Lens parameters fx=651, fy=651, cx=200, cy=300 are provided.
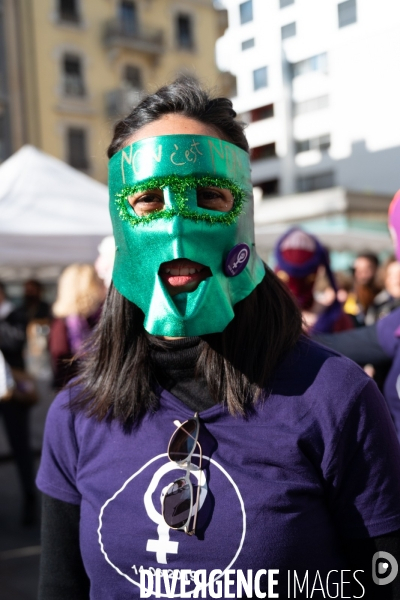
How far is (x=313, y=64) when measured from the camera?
1.18 meters

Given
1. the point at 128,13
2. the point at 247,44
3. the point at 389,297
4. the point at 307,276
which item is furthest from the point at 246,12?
the point at 128,13

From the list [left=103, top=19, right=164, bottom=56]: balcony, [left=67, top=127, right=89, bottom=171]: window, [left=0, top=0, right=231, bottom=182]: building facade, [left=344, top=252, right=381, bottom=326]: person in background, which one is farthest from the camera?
[left=67, top=127, right=89, bottom=171]: window

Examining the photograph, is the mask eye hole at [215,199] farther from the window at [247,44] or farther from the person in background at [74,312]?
the person in background at [74,312]

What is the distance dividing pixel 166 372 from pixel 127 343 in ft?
0.42

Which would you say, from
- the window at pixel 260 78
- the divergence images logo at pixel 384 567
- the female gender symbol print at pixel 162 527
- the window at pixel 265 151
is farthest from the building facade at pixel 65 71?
the divergence images logo at pixel 384 567

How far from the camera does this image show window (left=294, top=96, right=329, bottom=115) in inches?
48.4

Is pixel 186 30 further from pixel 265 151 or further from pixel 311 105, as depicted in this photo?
pixel 311 105

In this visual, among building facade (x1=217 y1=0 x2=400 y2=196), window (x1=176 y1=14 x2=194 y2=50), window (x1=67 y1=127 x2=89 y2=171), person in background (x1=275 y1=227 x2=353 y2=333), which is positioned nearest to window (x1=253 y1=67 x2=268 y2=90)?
building facade (x1=217 y1=0 x2=400 y2=196)

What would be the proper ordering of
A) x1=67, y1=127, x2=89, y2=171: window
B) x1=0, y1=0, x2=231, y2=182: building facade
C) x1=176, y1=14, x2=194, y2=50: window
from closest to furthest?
x1=176, y1=14, x2=194, y2=50: window, x1=0, y1=0, x2=231, y2=182: building facade, x1=67, y1=127, x2=89, y2=171: window

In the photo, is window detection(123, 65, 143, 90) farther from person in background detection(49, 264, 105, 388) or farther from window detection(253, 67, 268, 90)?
window detection(253, 67, 268, 90)

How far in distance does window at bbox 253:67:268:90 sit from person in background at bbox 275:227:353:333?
180 cm

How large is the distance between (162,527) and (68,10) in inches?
563

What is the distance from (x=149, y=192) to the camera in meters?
1.27

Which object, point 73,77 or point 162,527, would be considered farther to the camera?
point 73,77
